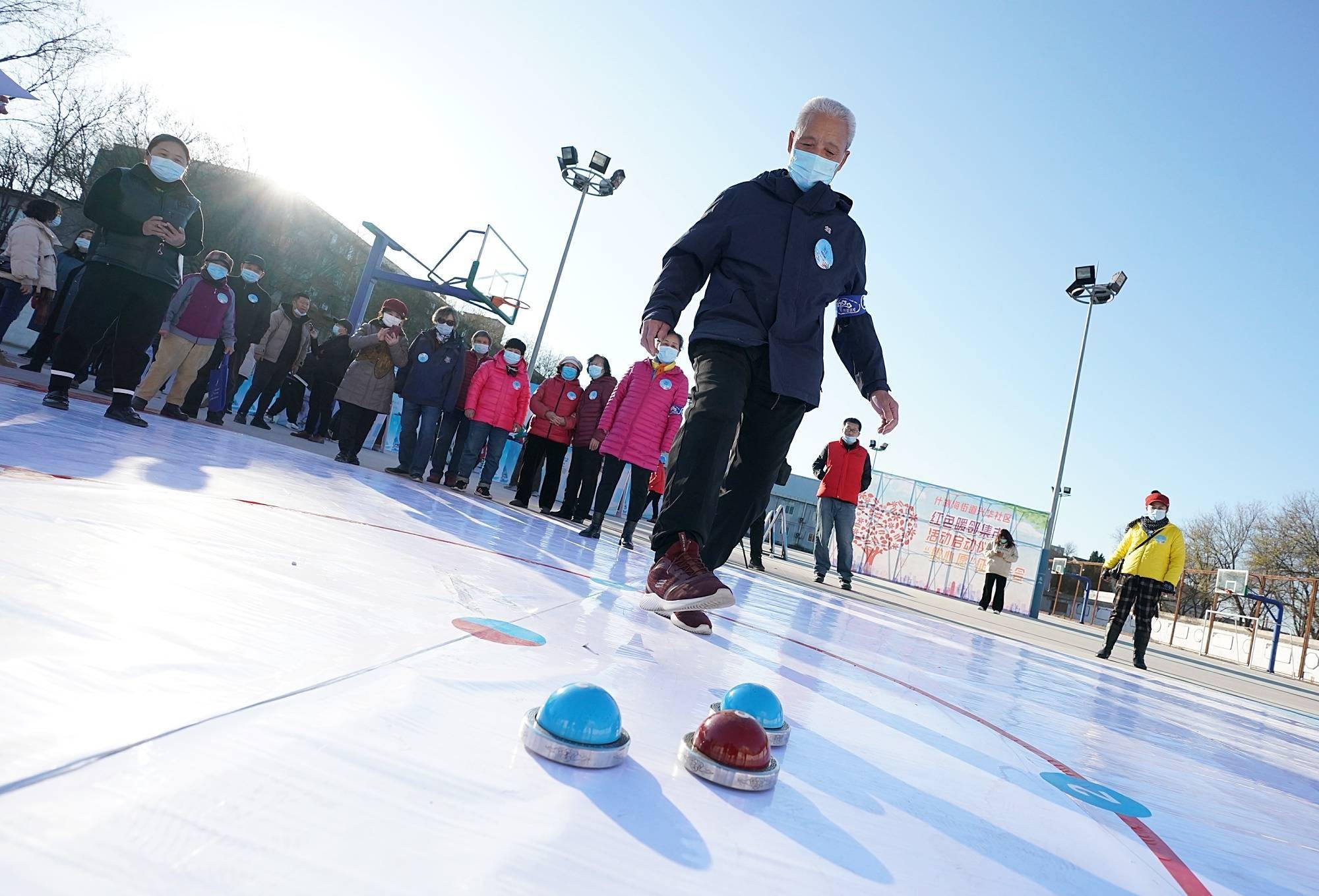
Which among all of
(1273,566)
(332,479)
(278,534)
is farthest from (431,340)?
(1273,566)

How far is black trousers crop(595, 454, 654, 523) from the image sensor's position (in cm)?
620

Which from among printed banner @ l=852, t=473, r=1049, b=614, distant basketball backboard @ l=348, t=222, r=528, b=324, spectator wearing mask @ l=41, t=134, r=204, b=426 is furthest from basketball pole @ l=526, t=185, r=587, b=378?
→ spectator wearing mask @ l=41, t=134, r=204, b=426

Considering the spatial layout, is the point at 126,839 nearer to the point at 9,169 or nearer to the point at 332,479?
the point at 332,479

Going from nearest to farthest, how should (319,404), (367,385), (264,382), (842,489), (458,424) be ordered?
1. (367,385)
2. (458,424)
3. (842,489)
4. (264,382)
5. (319,404)

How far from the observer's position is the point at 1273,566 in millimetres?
34406

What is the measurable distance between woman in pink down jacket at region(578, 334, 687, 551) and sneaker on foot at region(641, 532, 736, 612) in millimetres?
3702

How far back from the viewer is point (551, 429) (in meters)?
7.74

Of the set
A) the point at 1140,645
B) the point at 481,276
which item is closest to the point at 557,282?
the point at 481,276

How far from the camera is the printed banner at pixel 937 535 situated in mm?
17156

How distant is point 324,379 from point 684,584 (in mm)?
8205

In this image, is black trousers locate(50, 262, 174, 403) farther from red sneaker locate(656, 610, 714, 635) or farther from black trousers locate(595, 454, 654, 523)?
red sneaker locate(656, 610, 714, 635)

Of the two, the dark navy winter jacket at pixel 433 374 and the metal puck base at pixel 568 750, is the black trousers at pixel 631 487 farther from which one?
the metal puck base at pixel 568 750

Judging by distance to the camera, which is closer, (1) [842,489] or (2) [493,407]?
(2) [493,407]

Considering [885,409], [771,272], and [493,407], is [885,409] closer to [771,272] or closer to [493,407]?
[771,272]
